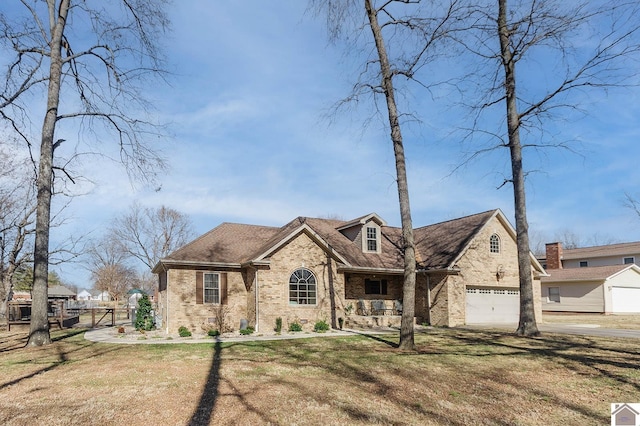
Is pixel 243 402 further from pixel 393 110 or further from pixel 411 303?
pixel 393 110

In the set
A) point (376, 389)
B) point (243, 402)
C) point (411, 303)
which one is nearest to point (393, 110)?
point (411, 303)

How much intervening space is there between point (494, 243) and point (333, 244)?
857 centimetres

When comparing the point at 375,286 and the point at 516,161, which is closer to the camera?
the point at 516,161

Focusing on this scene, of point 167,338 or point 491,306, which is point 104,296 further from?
point 491,306

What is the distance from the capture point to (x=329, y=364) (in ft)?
36.1

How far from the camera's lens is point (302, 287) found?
2050 cm

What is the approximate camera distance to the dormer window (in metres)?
24.4

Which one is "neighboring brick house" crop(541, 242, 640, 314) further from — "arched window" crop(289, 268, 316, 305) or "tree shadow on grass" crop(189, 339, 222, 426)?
"tree shadow on grass" crop(189, 339, 222, 426)

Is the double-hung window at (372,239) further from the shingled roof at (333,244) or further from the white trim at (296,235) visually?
the white trim at (296,235)

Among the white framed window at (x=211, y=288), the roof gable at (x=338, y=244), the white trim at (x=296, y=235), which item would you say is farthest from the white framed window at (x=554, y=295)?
the white framed window at (x=211, y=288)

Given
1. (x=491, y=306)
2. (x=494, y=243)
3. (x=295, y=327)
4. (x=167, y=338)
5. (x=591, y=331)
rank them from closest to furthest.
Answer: (x=167, y=338) < (x=591, y=331) < (x=295, y=327) < (x=491, y=306) < (x=494, y=243)

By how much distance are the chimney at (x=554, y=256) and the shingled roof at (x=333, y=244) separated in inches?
754

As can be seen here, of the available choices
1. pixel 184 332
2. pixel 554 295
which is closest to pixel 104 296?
pixel 554 295

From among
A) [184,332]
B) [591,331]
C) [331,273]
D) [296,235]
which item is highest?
[296,235]
